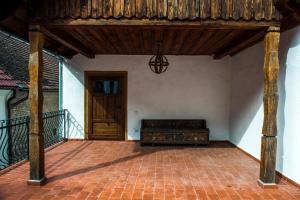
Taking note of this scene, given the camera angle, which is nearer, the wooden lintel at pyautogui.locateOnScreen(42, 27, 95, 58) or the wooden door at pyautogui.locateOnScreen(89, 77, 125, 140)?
the wooden lintel at pyautogui.locateOnScreen(42, 27, 95, 58)

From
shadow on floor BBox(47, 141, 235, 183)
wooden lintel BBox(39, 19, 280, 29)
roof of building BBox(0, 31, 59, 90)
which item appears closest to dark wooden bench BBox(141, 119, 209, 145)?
shadow on floor BBox(47, 141, 235, 183)

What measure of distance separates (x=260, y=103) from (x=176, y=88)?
267 centimetres

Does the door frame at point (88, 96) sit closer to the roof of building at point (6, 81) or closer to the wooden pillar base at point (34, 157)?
the roof of building at point (6, 81)

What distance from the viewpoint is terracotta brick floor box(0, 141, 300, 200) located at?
355cm

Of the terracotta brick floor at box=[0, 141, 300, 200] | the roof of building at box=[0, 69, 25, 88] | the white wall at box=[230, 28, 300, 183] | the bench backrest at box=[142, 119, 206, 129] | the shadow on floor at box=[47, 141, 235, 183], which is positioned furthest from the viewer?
the bench backrest at box=[142, 119, 206, 129]

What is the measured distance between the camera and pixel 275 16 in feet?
12.2

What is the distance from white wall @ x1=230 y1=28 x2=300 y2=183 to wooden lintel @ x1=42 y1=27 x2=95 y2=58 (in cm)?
413

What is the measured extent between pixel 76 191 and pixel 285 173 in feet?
11.5

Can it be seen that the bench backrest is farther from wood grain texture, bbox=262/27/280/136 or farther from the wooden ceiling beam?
wood grain texture, bbox=262/27/280/136

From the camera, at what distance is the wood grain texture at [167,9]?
371 centimetres

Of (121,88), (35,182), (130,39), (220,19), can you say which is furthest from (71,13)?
(121,88)

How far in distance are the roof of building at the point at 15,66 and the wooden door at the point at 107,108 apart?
6.56 feet

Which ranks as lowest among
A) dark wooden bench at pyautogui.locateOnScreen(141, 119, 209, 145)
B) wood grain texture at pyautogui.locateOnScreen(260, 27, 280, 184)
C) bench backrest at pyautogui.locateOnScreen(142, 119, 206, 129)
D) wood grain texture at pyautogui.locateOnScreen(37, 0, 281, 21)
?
dark wooden bench at pyautogui.locateOnScreen(141, 119, 209, 145)

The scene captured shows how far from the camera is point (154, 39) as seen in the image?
17.7 ft
